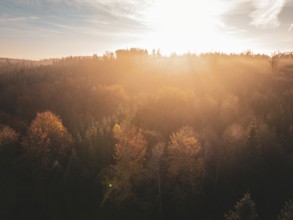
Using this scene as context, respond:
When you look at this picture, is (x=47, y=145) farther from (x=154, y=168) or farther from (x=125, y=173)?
(x=154, y=168)

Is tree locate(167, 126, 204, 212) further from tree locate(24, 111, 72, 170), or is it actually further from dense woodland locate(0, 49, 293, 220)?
tree locate(24, 111, 72, 170)

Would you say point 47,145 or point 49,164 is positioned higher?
point 47,145

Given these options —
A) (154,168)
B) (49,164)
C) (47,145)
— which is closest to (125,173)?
(154,168)

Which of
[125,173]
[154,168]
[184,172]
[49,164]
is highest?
[154,168]

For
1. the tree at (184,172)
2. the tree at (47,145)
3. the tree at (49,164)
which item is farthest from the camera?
the tree at (47,145)

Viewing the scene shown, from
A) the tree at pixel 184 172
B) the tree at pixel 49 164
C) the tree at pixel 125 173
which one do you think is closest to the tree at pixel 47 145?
the tree at pixel 49 164

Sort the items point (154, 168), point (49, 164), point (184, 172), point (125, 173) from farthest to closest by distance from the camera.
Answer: point (49, 164) < point (184, 172) < point (154, 168) < point (125, 173)

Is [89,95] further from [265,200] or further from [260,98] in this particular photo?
[265,200]

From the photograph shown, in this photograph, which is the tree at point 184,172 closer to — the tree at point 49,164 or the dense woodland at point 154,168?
the dense woodland at point 154,168

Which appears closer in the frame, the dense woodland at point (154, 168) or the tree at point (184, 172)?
the tree at point (184, 172)

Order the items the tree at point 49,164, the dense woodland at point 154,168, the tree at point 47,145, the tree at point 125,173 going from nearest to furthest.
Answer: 1. the tree at point 125,173
2. the dense woodland at point 154,168
3. the tree at point 49,164
4. the tree at point 47,145

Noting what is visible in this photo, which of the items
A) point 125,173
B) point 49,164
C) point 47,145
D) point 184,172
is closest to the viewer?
point 125,173
